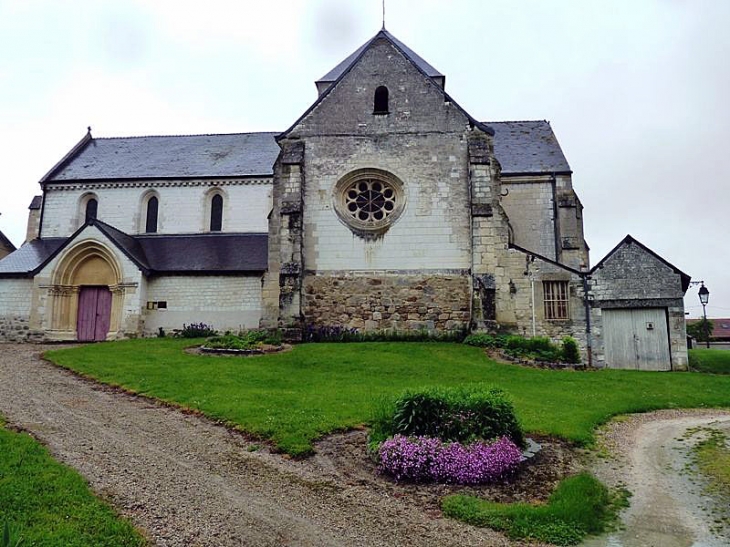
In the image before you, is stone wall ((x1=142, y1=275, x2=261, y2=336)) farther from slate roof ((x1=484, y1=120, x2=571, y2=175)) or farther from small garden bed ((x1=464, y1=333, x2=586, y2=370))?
slate roof ((x1=484, y1=120, x2=571, y2=175))

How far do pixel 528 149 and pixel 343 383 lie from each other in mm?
19513

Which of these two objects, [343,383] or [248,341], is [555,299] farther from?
[248,341]

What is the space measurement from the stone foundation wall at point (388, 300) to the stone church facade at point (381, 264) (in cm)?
5

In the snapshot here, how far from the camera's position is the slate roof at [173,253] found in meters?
23.2

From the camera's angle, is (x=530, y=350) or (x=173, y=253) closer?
(x=530, y=350)

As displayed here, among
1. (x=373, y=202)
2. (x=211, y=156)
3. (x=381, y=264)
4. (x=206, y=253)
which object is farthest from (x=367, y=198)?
(x=211, y=156)

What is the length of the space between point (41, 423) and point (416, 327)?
1328cm

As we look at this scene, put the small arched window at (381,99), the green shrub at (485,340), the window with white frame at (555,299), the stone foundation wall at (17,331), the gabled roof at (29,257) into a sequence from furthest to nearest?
1. the gabled roof at (29,257)
2. the stone foundation wall at (17,331)
3. the small arched window at (381,99)
4. the window with white frame at (555,299)
5. the green shrub at (485,340)

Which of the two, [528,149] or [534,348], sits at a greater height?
[528,149]

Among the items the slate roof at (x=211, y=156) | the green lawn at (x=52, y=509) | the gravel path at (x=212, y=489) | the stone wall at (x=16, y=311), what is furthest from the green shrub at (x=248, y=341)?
the slate roof at (x=211, y=156)

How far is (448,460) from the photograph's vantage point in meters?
6.87

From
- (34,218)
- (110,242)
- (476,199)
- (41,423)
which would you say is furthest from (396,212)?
(34,218)

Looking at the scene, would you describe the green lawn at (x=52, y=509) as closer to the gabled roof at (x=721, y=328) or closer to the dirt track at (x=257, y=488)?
the dirt track at (x=257, y=488)

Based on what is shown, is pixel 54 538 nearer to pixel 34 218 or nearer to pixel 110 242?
pixel 110 242
